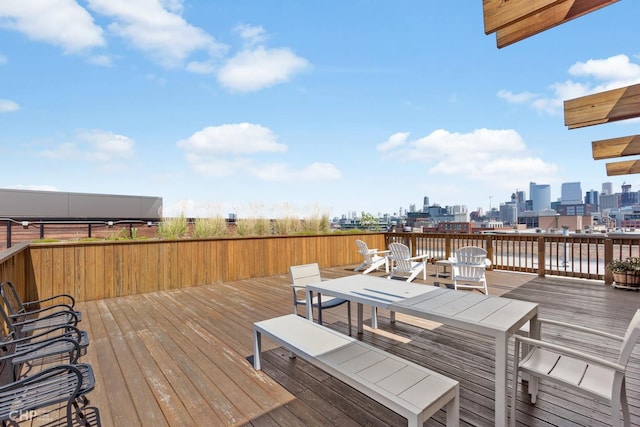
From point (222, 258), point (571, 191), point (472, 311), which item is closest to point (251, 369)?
point (472, 311)

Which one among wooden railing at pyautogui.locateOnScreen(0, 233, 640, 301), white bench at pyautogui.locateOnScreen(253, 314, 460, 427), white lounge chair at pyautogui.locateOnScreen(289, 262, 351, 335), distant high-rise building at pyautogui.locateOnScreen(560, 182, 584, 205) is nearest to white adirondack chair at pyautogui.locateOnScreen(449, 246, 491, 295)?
wooden railing at pyautogui.locateOnScreen(0, 233, 640, 301)

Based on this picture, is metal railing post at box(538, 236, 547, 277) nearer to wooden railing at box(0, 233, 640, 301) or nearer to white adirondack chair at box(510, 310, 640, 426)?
wooden railing at box(0, 233, 640, 301)

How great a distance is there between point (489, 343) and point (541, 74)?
12604 mm

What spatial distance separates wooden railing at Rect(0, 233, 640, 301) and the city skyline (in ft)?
3.36

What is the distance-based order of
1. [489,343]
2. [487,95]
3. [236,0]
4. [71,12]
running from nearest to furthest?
[489,343] < [71,12] < [236,0] < [487,95]

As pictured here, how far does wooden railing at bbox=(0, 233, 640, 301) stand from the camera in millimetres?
4871

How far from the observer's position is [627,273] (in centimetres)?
554

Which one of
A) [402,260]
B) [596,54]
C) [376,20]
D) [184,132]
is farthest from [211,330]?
[596,54]

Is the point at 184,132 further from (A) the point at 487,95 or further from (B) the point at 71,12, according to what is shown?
(A) the point at 487,95

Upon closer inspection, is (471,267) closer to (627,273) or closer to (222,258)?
(627,273)

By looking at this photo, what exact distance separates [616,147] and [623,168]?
0.97 meters

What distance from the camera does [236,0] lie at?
794 cm

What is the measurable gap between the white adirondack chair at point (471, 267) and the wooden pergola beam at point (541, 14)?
4.22 m

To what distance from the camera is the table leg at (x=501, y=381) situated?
177 centimetres
